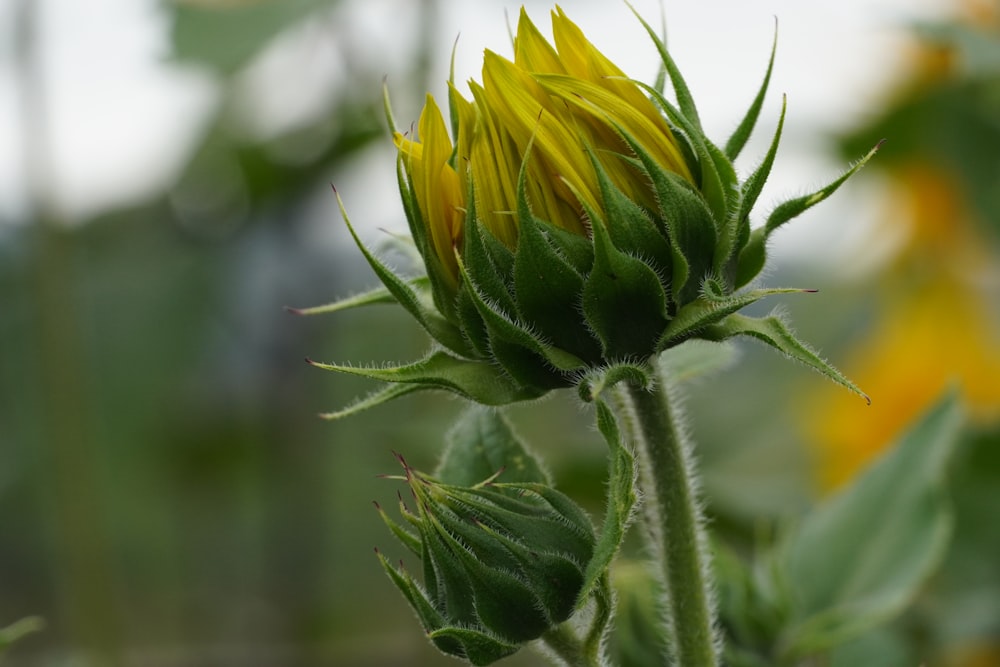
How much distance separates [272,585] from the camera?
9.22 feet

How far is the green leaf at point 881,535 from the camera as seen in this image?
4.36 ft

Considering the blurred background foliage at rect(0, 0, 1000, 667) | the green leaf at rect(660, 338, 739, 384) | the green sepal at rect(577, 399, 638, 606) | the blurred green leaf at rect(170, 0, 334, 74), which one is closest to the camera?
the green sepal at rect(577, 399, 638, 606)

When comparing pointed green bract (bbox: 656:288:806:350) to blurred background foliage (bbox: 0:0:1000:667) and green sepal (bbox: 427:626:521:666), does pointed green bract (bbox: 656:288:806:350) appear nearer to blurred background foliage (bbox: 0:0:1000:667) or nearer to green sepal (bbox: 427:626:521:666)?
green sepal (bbox: 427:626:521:666)

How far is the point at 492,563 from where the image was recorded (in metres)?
0.86

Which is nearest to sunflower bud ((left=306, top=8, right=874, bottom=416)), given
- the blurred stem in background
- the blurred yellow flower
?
the blurred yellow flower

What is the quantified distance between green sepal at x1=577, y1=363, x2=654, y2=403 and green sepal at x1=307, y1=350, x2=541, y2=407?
0.05m

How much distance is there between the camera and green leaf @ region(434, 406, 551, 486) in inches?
39.9

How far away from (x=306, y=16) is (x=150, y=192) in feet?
5.13

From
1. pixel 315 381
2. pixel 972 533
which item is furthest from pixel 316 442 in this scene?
pixel 972 533

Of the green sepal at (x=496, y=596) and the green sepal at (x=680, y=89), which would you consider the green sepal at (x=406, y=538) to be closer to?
the green sepal at (x=496, y=596)

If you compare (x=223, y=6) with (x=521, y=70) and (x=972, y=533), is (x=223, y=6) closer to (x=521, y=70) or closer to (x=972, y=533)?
(x=521, y=70)

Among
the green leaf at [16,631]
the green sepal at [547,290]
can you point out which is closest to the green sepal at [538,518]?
the green sepal at [547,290]

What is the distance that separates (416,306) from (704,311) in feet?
0.65

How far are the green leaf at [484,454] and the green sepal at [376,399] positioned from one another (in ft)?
0.43
